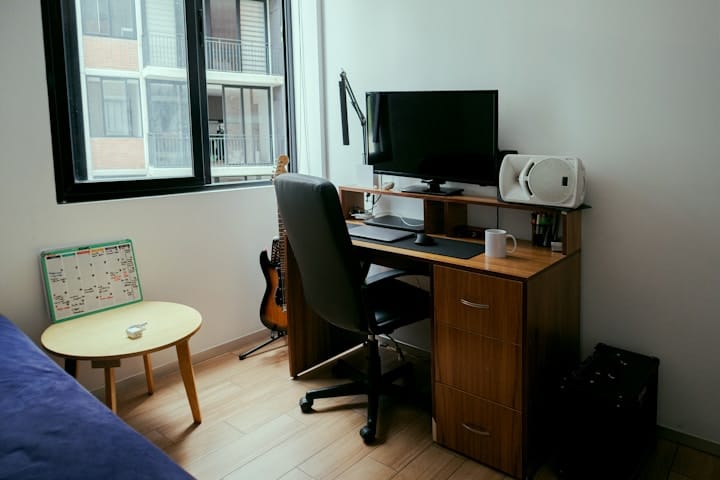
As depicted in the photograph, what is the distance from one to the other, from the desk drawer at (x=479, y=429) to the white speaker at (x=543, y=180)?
0.78m

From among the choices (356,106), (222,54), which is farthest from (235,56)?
(356,106)

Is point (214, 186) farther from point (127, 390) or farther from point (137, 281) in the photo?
point (127, 390)

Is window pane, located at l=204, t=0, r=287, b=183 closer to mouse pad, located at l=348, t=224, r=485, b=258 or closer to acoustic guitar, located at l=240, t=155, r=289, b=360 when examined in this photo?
acoustic guitar, located at l=240, t=155, r=289, b=360

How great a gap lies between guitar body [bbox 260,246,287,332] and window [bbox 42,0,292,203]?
0.49 m

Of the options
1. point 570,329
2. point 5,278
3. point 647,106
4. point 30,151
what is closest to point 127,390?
point 5,278

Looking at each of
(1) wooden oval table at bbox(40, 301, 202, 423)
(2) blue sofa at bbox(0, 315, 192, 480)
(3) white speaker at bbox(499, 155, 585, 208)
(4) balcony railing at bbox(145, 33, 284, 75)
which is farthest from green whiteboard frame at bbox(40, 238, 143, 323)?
(3) white speaker at bbox(499, 155, 585, 208)

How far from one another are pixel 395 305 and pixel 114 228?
1312 millimetres

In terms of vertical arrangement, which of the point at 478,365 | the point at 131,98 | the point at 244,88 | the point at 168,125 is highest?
the point at 244,88

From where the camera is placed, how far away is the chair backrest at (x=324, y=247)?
2016mm

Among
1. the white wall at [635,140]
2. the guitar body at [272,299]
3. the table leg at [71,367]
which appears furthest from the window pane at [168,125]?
the white wall at [635,140]

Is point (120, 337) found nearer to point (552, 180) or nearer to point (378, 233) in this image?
point (378, 233)

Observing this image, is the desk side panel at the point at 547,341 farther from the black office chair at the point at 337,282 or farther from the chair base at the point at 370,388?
the chair base at the point at 370,388

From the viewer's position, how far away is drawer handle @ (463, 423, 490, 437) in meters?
2.04

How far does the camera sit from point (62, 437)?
1336mm
